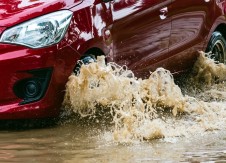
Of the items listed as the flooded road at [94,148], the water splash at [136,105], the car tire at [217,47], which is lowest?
the flooded road at [94,148]

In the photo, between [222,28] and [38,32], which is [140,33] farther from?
[222,28]

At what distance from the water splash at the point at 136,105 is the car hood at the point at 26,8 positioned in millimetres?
560

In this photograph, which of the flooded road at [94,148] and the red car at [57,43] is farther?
the red car at [57,43]

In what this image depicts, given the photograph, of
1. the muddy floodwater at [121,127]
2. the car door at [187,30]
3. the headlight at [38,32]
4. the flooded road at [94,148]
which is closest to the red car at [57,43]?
the headlight at [38,32]

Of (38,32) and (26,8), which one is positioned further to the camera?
(26,8)

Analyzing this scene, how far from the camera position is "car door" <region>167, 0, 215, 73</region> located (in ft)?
26.4

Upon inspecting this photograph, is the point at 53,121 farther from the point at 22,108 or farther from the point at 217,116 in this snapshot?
the point at 217,116

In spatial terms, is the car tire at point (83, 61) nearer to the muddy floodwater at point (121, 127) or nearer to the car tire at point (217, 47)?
the muddy floodwater at point (121, 127)

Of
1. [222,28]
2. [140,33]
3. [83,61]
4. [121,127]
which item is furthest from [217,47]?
[121,127]

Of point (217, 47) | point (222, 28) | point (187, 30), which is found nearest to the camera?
point (187, 30)

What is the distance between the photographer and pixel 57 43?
6180mm

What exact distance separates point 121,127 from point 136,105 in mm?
299

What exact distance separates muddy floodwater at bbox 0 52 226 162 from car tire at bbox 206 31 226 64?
5.34 feet

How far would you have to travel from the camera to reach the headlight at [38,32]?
243 inches
